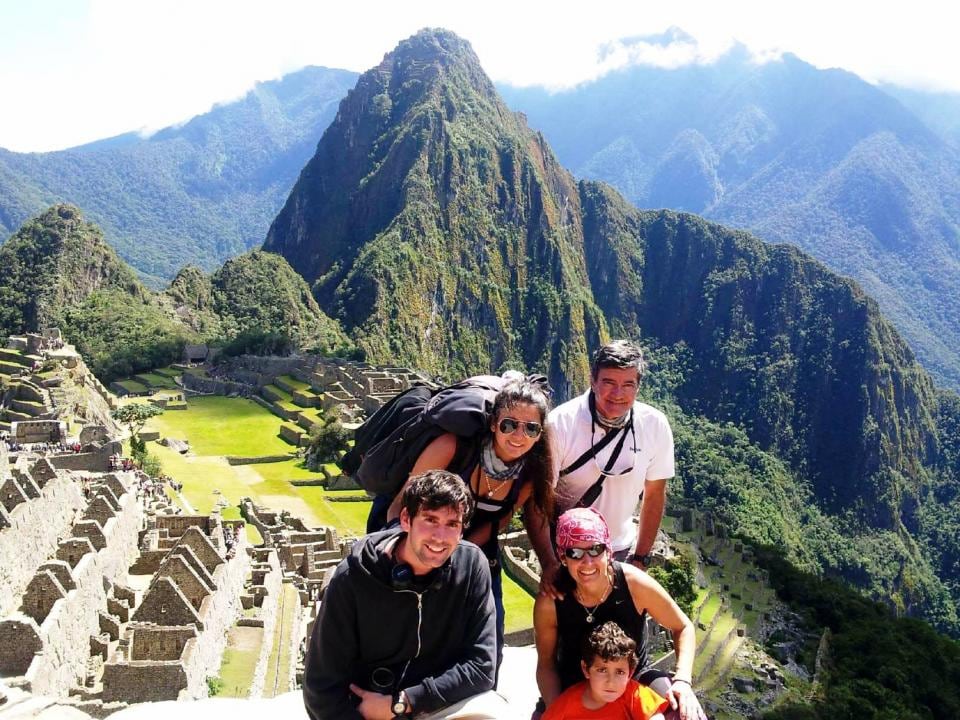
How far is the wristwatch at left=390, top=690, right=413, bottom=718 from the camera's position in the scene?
4867 mm

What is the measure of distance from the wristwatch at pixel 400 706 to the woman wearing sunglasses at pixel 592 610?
92cm

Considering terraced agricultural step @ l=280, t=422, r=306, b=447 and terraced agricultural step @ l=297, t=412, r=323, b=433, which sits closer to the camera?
terraced agricultural step @ l=280, t=422, r=306, b=447

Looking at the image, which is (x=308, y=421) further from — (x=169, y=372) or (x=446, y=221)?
(x=446, y=221)

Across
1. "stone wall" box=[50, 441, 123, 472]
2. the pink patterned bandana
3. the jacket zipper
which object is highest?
the pink patterned bandana

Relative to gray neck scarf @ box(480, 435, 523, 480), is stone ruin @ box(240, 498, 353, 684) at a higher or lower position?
lower

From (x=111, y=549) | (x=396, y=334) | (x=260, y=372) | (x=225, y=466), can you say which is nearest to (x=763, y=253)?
(x=396, y=334)

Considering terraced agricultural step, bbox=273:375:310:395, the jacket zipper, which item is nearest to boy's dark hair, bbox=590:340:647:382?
the jacket zipper

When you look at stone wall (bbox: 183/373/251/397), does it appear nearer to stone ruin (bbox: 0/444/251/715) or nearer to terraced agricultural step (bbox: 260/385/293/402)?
terraced agricultural step (bbox: 260/385/293/402)

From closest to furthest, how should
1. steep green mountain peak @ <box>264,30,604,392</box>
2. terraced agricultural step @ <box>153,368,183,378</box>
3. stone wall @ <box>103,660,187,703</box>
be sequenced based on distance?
stone wall @ <box>103,660,187,703</box> < terraced agricultural step @ <box>153,368,183,378</box> < steep green mountain peak @ <box>264,30,604,392</box>

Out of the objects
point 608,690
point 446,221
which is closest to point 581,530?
point 608,690

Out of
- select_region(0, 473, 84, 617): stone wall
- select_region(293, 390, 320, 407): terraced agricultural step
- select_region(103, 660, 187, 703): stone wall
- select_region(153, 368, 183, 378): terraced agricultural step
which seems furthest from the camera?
select_region(153, 368, 183, 378): terraced agricultural step

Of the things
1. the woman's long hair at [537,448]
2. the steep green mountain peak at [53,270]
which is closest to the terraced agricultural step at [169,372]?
the steep green mountain peak at [53,270]

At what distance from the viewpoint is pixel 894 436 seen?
435ft

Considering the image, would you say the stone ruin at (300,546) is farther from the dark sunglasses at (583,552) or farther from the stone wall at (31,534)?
the dark sunglasses at (583,552)
